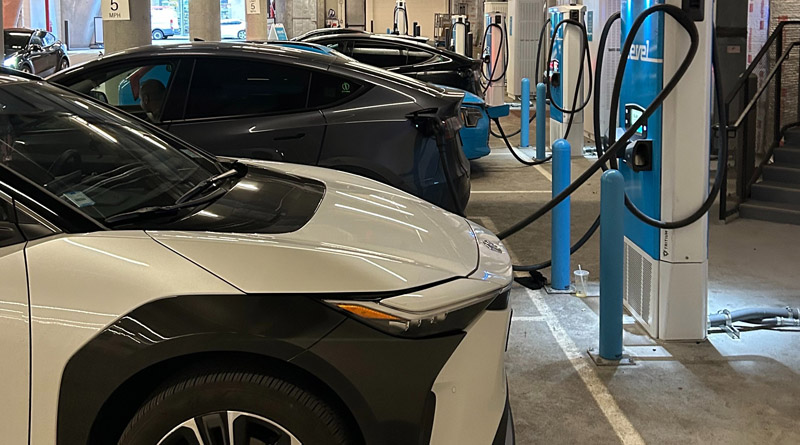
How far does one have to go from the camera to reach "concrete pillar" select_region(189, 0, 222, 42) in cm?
1378

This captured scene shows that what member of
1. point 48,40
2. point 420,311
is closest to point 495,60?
point 48,40

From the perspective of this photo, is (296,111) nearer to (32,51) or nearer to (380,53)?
(380,53)

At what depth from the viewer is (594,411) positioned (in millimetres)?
3947

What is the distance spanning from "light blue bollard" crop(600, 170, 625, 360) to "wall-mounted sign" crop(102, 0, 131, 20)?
5562 mm

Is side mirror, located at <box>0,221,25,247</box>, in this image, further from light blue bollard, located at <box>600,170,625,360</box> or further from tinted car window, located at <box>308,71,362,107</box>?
tinted car window, located at <box>308,71,362,107</box>

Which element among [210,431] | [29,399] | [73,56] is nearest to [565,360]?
[210,431]

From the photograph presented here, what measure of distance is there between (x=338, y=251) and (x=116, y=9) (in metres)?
6.52

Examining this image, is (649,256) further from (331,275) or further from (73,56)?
(73,56)

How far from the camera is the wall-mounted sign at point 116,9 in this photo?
8.28 metres

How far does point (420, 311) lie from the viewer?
8.23ft

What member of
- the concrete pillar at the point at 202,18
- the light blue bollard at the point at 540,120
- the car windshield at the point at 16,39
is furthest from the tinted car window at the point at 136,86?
the car windshield at the point at 16,39

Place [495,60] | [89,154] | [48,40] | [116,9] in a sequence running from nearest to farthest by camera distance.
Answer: [89,154]
[116,9]
[495,60]
[48,40]

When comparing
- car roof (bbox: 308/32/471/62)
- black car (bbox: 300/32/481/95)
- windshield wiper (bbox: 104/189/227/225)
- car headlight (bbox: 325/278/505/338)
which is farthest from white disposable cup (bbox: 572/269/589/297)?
car roof (bbox: 308/32/471/62)

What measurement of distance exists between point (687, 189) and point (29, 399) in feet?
11.2
